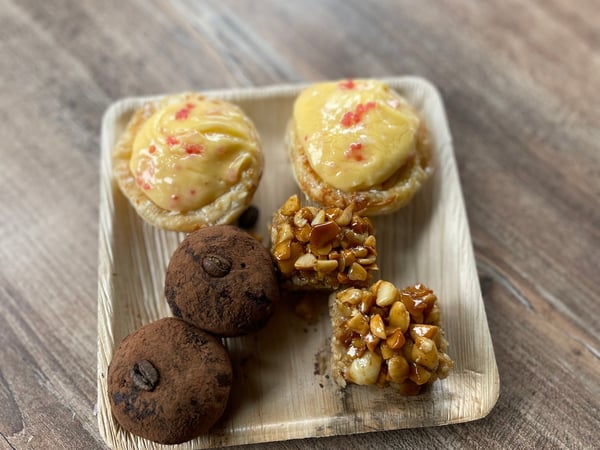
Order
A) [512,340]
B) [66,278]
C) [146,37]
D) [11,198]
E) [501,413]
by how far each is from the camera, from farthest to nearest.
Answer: [146,37]
[11,198]
[66,278]
[512,340]
[501,413]

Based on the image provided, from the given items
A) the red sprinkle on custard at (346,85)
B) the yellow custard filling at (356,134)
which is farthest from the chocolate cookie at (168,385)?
the red sprinkle on custard at (346,85)

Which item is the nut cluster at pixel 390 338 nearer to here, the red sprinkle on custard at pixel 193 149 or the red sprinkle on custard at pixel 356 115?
the red sprinkle on custard at pixel 356 115

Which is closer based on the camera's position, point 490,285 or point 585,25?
point 490,285

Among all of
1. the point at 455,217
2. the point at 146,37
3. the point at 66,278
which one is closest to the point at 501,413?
the point at 455,217

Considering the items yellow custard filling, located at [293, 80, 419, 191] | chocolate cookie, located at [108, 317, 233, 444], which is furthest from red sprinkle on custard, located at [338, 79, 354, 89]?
chocolate cookie, located at [108, 317, 233, 444]

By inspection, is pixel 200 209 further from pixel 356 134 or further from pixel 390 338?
pixel 390 338

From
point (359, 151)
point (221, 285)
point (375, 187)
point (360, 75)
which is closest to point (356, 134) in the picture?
point (359, 151)

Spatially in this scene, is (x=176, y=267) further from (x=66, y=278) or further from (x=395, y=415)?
(x=395, y=415)
